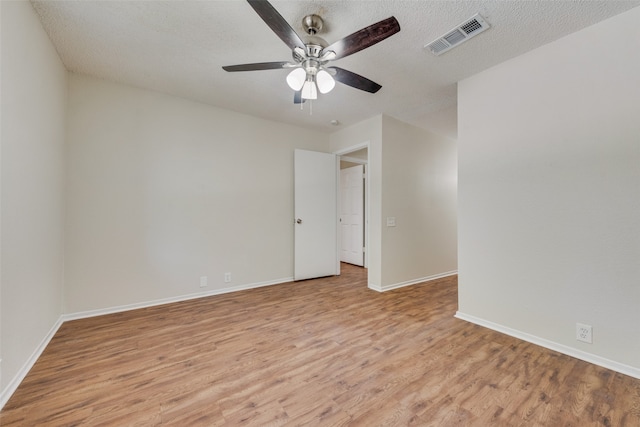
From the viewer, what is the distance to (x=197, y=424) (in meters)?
1.35

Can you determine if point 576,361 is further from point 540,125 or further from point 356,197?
point 356,197

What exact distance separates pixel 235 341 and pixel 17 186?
1.85 metres

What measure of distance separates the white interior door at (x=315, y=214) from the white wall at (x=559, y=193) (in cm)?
218

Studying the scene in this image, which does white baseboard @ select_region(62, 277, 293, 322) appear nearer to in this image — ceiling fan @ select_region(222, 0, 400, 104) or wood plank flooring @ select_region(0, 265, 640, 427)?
wood plank flooring @ select_region(0, 265, 640, 427)

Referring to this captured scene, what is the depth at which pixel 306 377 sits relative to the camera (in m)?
1.75

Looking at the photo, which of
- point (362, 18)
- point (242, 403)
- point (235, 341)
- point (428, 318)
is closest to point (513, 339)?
point (428, 318)

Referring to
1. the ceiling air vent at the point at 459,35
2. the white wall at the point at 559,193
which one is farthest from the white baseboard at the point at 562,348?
the ceiling air vent at the point at 459,35

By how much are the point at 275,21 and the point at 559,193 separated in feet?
8.14

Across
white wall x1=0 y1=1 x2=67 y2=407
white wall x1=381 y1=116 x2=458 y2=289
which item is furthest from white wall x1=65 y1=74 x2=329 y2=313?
white wall x1=381 y1=116 x2=458 y2=289

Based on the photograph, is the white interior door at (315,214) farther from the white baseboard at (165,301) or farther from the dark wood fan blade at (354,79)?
the dark wood fan blade at (354,79)

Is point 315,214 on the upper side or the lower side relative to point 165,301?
upper

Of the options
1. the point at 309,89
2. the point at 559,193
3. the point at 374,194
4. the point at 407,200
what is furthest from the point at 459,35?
the point at 407,200

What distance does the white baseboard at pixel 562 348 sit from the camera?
179 centimetres

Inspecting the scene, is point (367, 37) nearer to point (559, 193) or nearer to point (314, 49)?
point (314, 49)
